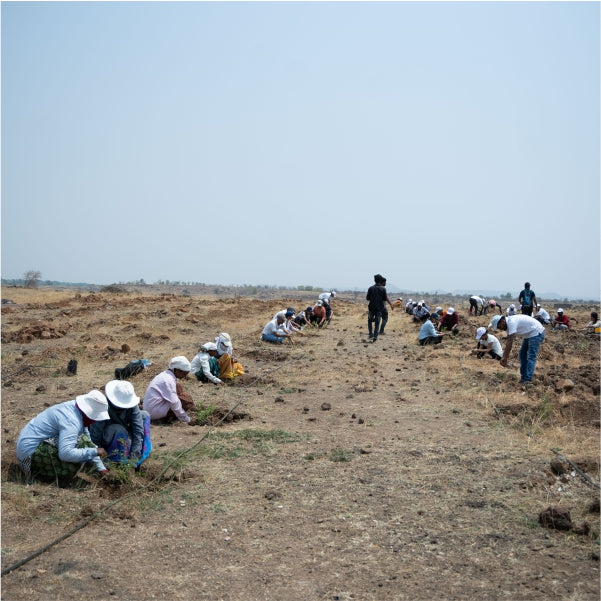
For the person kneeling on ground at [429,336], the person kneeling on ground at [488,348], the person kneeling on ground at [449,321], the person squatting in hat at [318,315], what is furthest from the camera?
the person squatting in hat at [318,315]

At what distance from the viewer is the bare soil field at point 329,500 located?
4.20 metres

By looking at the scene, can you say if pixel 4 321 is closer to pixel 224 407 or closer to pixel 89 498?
pixel 224 407

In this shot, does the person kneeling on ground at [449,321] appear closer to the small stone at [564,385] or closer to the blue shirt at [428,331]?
the blue shirt at [428,331]

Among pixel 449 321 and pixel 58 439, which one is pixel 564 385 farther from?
pixel 58 439

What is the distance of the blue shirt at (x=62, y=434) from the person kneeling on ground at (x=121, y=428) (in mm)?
281

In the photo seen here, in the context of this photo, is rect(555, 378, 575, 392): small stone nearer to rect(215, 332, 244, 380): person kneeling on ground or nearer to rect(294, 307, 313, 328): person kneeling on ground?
rect(215, 332, 244, 380): person kneeling on ground

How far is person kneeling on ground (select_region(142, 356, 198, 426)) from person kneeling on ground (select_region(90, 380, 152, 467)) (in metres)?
1.80

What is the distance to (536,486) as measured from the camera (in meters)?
5.78

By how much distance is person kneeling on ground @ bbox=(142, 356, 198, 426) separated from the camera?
26.1 feet

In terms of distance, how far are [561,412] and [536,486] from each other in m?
3.16

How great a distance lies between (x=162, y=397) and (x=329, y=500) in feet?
10.6

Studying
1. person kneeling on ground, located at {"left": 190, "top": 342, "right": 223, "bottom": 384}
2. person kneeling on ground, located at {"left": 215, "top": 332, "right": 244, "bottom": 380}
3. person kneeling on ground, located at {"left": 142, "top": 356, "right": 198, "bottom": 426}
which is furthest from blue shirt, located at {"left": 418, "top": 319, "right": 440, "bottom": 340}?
person kneeling on ground, located at {"left": 142, "top": 356, "right": 198, "bottom": 426}

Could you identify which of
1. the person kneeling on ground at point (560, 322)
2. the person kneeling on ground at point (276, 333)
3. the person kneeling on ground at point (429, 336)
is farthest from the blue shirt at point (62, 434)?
the person kneeling on ground at point (560, 322)

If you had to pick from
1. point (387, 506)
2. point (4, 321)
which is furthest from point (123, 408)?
point (4, 321)
